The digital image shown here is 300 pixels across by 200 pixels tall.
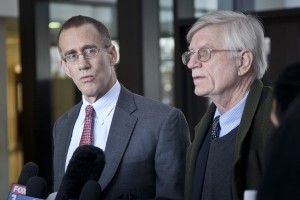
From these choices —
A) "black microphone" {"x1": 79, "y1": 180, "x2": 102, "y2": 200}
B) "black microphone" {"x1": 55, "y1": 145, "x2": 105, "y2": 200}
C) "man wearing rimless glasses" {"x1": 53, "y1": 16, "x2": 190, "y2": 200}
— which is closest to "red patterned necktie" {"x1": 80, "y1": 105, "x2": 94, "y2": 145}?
"man wearing rimless glasses" {"x1": 53, "y1": 16, "x2": 190, "y2": 200}

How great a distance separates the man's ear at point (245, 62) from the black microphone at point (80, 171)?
65 cm

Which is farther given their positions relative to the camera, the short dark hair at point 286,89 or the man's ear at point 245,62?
the man's ear at point 245,62

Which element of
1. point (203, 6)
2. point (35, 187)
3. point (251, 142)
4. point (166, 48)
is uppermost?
point (203, 6)

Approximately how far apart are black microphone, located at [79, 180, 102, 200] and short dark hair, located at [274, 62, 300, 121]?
25.6 inches

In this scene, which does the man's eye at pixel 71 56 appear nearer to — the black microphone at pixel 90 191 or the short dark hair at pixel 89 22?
the short dark hair at pixel 89 22

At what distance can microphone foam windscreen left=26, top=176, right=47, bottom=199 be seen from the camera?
6.84 feet

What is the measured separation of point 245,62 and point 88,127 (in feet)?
2.24

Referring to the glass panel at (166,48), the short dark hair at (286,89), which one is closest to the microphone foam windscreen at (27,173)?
the short dark hair at (286,89)

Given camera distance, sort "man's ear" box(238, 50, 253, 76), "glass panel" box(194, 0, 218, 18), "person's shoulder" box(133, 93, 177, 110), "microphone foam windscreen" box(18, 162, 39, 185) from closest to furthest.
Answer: "microphone foam windscreen" box(18, 162, 39, 185) < "man's ear" box(238, 50, 253, 76) < "person's shoulder" box(133, 93, 177, 110) < "glass panel" box(194, 0, 218, 18)

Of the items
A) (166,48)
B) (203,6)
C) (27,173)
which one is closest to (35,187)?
(27,173)

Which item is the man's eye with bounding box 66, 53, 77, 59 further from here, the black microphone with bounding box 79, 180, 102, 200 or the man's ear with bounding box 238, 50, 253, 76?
the black microphone with bounding box 79, 180, 102, 200

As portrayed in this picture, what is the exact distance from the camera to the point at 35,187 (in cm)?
209

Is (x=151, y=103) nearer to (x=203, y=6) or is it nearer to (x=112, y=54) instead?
(x=112, y=54)

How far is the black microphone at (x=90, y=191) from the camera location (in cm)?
185
